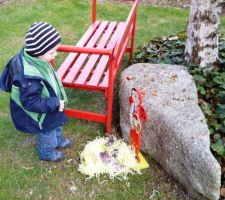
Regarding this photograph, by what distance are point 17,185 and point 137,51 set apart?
2.55 metres

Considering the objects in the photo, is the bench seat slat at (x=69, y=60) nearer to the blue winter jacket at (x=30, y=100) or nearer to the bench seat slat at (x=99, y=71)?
the bench seat slat at (x=99, y=71)

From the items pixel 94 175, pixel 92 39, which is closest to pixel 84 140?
pixel 94 175

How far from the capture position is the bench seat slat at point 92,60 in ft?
12.6

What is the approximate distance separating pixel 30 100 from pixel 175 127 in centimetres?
115

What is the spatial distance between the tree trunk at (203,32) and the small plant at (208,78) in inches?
3.9

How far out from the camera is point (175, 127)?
10.3 ft

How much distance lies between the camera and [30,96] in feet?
9.75

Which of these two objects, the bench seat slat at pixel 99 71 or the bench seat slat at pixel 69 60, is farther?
the bench seat slat at pixel 69 60

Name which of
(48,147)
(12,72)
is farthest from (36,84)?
(48,147)

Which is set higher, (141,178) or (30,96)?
(30,96)

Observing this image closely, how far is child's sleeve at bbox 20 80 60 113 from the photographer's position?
2.95m

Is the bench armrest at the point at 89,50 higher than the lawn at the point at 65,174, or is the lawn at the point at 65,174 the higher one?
the bench armrest at the point at 89,50

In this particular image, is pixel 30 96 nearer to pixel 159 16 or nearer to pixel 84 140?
pixel 84 140

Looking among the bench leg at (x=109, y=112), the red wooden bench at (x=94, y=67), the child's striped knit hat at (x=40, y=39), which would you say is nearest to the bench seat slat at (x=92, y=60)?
the red wooden bench at (x=94, y=67)
